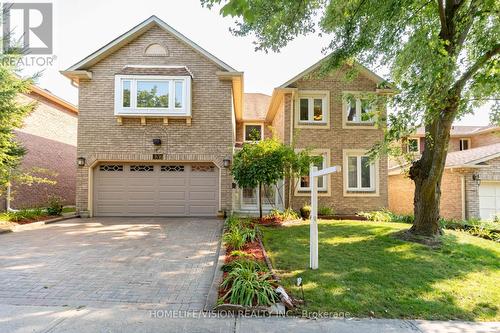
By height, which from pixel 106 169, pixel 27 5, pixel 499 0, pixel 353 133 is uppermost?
pixel 27 5

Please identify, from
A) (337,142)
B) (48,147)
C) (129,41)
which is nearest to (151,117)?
(129,41)

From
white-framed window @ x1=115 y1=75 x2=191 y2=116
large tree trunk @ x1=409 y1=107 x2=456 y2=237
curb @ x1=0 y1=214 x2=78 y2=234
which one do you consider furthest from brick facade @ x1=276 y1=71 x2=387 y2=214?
curb @ x1=0 y1=214 x2=78 y2=234

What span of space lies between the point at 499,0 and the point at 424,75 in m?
2.91

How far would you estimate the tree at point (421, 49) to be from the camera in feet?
21.0

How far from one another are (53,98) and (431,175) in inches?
722

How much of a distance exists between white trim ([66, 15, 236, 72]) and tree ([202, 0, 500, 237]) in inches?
177

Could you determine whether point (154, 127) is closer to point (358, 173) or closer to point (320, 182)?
point (320, 182)

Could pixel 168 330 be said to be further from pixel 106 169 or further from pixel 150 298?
pixel 106 169

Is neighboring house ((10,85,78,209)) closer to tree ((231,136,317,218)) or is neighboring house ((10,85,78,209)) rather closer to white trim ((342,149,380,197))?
tree ((231,136,317,218))

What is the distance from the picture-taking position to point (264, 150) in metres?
9.94

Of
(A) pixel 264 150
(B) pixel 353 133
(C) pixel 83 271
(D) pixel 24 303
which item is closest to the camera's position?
(D) pixel 24 303

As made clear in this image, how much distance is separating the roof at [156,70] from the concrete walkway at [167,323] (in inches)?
396

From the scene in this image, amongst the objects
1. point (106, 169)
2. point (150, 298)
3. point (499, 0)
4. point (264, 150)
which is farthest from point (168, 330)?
point (106, 169)

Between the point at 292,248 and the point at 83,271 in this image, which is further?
the point at 292,248
